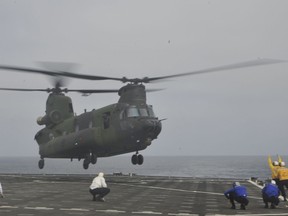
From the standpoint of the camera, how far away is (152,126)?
30.7 m

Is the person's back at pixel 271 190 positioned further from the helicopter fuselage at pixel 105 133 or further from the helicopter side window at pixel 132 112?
the helicopter side window at pixel 132 112

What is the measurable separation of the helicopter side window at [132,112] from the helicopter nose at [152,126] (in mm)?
1032

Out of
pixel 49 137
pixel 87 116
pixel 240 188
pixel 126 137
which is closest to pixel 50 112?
pixel 49 137

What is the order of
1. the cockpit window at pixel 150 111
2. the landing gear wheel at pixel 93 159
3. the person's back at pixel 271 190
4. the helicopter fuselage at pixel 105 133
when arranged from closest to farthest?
the person's back at pixel 271 190 → the helicopter fuselage at pixel 105 133 → the cockpit window at pixel 150 111 → the landing gear wheel at pixel 93 159

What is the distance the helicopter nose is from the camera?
100ft

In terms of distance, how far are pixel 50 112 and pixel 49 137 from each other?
8.23 ft

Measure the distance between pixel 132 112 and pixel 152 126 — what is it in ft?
6.63

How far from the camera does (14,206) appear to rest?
1733 centimetres

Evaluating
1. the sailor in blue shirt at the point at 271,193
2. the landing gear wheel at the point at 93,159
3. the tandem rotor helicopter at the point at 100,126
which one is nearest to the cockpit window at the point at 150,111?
the tandem rotor helicopter at the point at 100,126

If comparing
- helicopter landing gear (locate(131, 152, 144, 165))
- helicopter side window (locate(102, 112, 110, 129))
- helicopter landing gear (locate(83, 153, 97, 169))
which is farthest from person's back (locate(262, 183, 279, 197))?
helicopter landing gear (locate(83, 153, 97, 169))

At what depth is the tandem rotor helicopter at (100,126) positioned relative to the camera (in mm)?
31172

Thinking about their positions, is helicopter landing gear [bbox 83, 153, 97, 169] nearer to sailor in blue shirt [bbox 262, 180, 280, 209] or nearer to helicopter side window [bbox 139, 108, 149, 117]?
helicopter side window [bbox 139, 108, 149, 117]

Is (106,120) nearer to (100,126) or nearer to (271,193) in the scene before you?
(100,126)

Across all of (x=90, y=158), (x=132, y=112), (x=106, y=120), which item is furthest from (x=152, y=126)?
(x=90, y=158)
